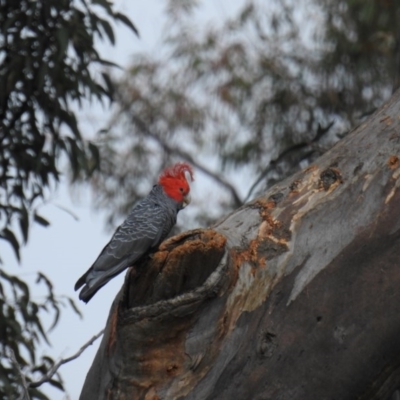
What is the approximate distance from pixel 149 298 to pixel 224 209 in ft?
21.3

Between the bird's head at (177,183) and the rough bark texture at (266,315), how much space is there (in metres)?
0.82

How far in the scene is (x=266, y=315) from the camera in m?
2.83

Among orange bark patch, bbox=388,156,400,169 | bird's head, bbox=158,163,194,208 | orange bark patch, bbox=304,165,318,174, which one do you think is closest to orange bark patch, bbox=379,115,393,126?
orange bark patch, bbox=388,156,400,169

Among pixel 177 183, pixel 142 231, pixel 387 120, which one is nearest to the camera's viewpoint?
pixel 387 120

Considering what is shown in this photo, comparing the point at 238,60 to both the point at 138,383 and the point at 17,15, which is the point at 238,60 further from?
the point at 138,383

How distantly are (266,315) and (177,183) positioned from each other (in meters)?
1.06

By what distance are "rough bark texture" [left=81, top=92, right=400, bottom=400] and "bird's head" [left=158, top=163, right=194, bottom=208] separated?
817 millimetres

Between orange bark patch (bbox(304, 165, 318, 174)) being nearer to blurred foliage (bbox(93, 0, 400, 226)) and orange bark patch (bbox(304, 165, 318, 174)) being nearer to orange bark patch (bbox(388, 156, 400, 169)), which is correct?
orange bark patch (bbox(388, 156, 400, 169))

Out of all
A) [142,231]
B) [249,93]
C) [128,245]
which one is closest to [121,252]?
[128,245]

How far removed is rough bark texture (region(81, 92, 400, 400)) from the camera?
2.75 metres

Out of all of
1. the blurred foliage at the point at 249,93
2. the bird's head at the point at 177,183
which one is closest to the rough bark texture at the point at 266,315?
the bird's head at the point at 177,183

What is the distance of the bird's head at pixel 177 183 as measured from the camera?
376cm

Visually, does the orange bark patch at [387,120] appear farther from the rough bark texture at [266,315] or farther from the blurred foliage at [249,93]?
the blurred foliage at [249,93]

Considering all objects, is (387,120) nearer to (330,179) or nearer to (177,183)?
(330,179)
